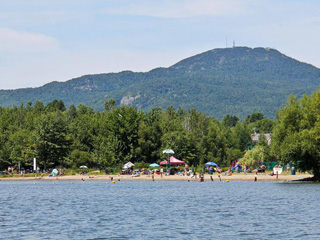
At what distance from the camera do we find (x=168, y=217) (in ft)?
137

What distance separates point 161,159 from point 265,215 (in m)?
80.2

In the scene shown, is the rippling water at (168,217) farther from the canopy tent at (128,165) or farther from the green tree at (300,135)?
the canopy tent at (128,165)

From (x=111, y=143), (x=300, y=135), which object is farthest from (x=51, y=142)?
(x=300, y=135)

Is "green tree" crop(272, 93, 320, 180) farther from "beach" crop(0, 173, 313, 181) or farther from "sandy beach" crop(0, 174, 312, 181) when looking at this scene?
"sandy beach" crop(0, 174, 312, 181)

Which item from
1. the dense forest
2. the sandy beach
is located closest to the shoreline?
the sandy beach

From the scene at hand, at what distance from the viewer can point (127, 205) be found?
52.3 meters

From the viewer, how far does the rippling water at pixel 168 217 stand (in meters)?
33.7

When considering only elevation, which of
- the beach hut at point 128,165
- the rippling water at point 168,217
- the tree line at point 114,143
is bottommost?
the rippling water at point 168,217

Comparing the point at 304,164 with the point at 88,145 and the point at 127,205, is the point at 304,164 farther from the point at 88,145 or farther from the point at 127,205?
the point at 88,145

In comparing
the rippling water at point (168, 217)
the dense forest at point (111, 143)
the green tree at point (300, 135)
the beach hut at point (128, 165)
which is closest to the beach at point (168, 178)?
the beach hut at point (128, 165)

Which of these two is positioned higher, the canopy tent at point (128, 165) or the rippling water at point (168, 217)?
the canopy tent at point (128, 165)

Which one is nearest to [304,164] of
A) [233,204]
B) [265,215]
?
[233,204]

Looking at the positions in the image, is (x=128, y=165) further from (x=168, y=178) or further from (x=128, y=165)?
(x=168, y=178)

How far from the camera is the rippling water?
33.7 m
